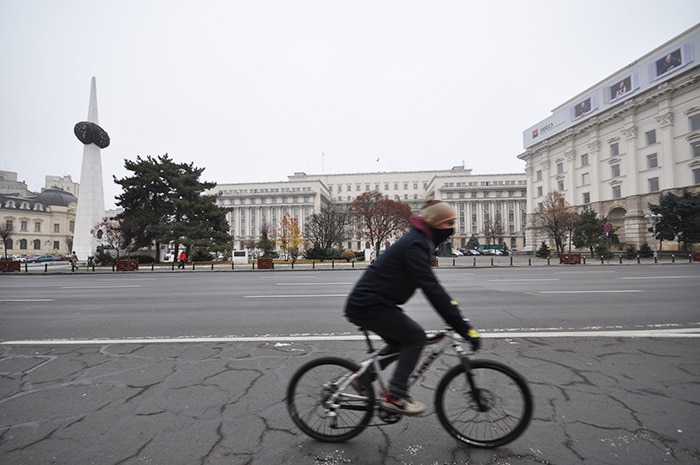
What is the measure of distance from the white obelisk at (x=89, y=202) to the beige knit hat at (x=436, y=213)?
48275mm

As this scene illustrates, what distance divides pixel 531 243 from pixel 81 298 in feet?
224

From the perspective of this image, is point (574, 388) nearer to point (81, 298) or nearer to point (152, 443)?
point (152, 443)

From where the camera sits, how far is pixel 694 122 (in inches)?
1615

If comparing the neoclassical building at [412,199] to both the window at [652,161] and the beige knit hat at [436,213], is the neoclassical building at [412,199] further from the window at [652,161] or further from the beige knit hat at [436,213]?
the beige knit hat at [436,213]

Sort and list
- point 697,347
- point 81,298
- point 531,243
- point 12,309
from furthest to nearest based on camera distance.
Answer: point 531,243, point 81,298, point 12,309, point 697,347

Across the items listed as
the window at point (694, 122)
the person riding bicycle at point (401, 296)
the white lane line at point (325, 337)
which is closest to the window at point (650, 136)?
the window at point (694, 122)

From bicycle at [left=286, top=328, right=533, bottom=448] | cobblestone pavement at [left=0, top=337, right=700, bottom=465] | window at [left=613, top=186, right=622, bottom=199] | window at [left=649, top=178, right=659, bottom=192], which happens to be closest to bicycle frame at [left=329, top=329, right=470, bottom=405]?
bicycle at [left=286, top=328, right=533, bottom=448]

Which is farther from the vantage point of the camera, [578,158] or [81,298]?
[578,158]

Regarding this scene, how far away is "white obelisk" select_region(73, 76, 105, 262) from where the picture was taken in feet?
132

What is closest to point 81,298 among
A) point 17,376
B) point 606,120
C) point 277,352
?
point 17,376

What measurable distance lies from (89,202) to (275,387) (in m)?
47.4

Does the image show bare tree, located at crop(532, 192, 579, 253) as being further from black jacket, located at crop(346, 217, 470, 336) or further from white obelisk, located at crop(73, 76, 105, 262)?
white obelisk, located at crop(73, 76, 105, 262)

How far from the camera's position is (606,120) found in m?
52.6

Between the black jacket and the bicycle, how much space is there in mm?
281
